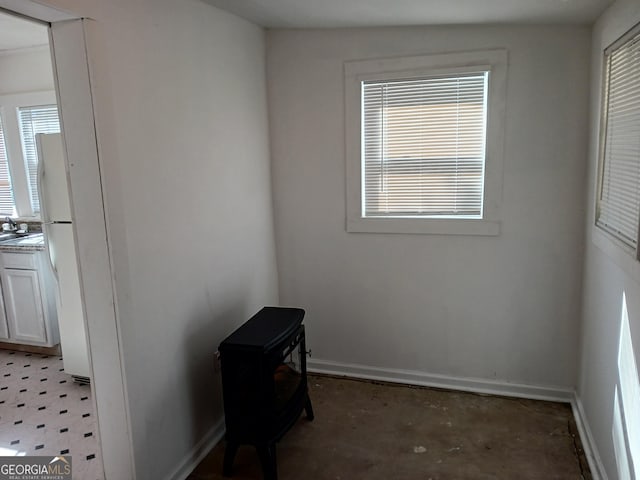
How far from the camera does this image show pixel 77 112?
1.75 meters

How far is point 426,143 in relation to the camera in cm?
289

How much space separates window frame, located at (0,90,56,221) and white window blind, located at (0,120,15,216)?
6 cm

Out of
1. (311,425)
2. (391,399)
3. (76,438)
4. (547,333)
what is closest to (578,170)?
(547,333)

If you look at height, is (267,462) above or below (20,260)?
below

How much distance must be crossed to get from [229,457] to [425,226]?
71.2 inches

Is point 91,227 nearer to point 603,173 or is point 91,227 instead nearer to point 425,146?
point 425,146

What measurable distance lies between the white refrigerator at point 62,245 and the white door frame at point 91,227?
1164 millimetres

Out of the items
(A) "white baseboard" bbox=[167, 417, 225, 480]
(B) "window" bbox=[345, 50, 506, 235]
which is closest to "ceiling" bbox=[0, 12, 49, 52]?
(B) "window" bbox=[345, 50, 506, 235]

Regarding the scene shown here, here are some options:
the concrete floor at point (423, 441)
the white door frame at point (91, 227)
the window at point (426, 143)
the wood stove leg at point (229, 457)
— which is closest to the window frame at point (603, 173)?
the window at point (426, 143)

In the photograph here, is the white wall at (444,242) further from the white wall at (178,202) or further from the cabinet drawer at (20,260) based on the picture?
the cabinet drawer at (20,260)

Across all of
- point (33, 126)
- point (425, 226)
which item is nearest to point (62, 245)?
point (33, 126)

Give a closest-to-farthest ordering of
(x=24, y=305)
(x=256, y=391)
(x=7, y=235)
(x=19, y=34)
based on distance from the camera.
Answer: (x=256, y=391) → (x=19, y=34) → (x=24, y=305) → (x=7, y=235)

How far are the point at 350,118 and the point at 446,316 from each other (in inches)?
58.9

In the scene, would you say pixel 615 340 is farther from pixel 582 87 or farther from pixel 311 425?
pixel 311 425
